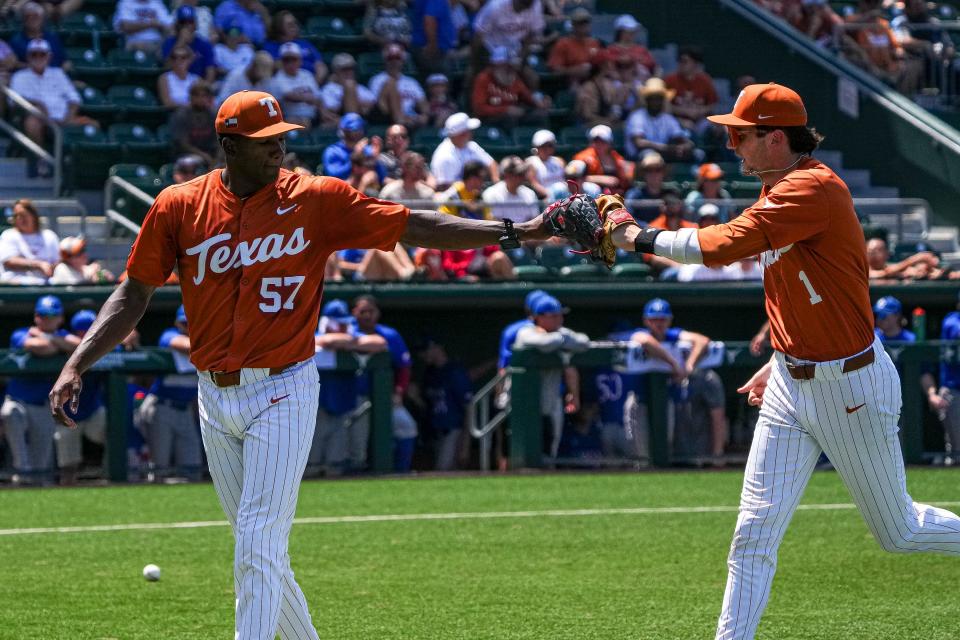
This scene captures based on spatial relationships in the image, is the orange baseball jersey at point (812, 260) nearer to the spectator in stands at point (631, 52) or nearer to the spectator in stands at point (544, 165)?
the spectator in stands at point (544, 165)

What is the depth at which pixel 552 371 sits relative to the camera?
13.2 metres

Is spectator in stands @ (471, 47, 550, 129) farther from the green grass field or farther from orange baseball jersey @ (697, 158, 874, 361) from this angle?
orange baseball jersey @ (697, 158, 874, 361)

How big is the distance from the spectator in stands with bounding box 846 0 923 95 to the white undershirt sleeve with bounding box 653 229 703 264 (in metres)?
14.6

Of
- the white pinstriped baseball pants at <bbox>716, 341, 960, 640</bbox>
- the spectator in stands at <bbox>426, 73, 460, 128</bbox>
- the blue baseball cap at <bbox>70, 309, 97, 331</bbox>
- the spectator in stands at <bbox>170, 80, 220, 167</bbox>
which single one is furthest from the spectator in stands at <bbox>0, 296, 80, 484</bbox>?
the white pinstriped baseball pants at <bbox>716, 341, 960, 640</bbox>

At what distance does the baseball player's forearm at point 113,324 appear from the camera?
5.12 meters

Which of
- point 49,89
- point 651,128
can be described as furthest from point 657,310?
point 49,89

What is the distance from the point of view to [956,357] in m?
13.3

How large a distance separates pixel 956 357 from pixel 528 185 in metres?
4.32

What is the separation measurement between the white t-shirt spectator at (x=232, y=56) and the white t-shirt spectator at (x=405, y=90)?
1374 millimetres

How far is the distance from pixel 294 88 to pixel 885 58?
7871 millimetres

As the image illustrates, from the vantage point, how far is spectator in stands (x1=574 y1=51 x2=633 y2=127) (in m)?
17.1

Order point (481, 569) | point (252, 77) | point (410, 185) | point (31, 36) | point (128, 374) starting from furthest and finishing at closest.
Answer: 1. point (252, 77)
2. point (31, 36)
3. point (410, 185)
4. point (128, 374)
5. point (481, 569)

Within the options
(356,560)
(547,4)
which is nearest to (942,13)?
(547,4)

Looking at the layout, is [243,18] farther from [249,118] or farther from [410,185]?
[249,118]
